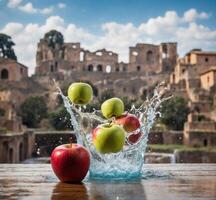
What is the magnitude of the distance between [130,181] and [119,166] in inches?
8.2

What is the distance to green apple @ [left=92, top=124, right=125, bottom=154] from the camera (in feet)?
12.8

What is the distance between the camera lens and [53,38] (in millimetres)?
77375

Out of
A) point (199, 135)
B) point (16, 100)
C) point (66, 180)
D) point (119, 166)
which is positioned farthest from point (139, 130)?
point (16, 100)

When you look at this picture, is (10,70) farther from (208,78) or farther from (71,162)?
(71,162)

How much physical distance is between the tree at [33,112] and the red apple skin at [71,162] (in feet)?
138

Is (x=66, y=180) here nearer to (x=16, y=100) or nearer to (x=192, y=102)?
(x=192, y=102)

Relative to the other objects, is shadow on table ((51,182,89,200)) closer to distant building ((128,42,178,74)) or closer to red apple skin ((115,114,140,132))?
red apple skin ((115,114,140,132))

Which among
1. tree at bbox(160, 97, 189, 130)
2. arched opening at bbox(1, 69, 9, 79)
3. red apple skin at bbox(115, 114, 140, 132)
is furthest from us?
arched opening at bbox(1, 69, 9, 79)

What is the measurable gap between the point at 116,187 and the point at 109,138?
0.35 metres

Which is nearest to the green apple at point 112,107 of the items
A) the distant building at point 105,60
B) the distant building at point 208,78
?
the distant building at point 208,78

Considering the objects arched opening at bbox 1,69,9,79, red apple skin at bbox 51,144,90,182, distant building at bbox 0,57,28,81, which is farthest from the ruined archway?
arched opening at bbox 1,69,9,79

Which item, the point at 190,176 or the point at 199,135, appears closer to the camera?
the point at 190,176

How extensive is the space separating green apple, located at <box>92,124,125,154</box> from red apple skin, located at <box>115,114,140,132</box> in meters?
0.41

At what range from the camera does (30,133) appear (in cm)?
3812
